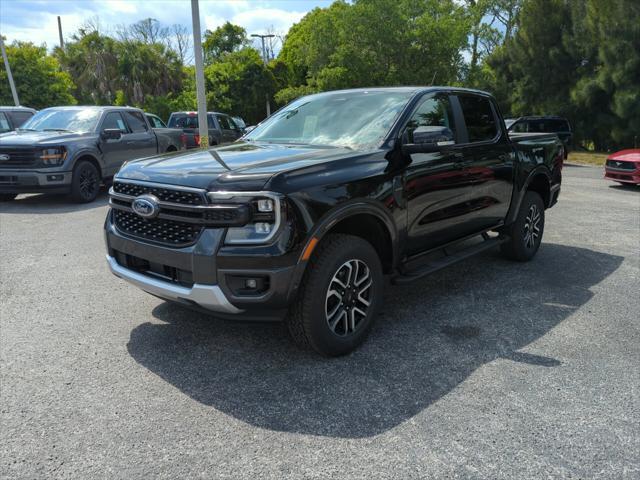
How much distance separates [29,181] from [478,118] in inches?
A: 306

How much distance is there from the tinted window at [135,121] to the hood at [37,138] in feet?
4.69

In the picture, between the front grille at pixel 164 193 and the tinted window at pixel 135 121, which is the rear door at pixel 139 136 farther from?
the front grille at pixel 164 193

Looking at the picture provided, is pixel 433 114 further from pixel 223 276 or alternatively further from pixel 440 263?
pixel 223 276

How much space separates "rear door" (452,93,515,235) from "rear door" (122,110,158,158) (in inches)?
322

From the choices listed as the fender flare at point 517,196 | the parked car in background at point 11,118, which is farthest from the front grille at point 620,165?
the parked car in background at point 11,118

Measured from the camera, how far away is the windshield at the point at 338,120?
4.12 metres

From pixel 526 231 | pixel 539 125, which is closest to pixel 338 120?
pixel 526 231

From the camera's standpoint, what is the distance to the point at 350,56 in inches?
1056

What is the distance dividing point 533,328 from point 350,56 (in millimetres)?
24848

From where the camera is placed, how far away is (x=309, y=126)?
179 inches

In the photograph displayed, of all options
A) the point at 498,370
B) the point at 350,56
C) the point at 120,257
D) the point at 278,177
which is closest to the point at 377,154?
the point at 278,177

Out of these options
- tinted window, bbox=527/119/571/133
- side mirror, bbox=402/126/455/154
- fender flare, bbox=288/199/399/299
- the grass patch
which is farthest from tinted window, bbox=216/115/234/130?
fender flare, bbox=288/199/399/299

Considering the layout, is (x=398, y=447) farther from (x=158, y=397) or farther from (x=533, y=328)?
(x=533, y=328)

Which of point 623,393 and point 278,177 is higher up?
point 278,177
